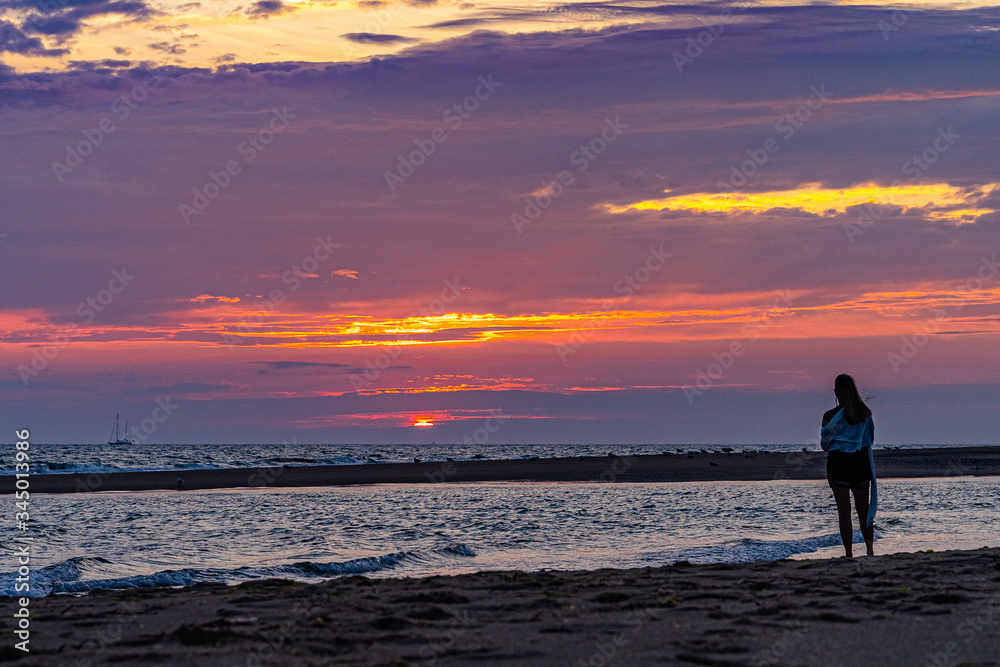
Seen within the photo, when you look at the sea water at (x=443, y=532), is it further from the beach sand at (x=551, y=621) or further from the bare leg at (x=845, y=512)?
the beach sand at (x=551, y=621)

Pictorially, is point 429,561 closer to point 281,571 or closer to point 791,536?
point 281,571

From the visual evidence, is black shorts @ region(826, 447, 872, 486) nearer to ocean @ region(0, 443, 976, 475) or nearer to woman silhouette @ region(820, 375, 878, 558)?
woman silhouette @ region(820, 375, 878, 558)

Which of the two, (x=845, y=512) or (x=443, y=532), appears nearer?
(x=845, y=512)

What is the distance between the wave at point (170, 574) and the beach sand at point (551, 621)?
3161 millimetres

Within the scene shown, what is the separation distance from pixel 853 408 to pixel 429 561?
Result: 760 centimetres

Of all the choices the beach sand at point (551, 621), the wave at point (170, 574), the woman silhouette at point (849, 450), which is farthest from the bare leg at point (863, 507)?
the wave at point (170, 574)

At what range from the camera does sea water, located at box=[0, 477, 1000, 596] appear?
15039 millimetres

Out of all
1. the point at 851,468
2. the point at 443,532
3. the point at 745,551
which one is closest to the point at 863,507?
the point at 851,468

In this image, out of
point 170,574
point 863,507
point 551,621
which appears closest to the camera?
point 551,621

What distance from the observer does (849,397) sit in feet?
37.6

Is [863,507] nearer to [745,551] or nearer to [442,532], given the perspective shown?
[745,551]

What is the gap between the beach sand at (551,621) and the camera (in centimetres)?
616

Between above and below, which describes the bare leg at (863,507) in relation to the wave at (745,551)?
above

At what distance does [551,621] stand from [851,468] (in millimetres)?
6250
